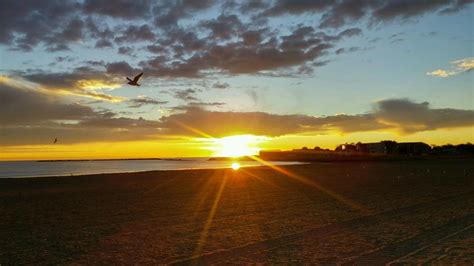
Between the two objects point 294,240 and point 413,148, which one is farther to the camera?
point 413,148

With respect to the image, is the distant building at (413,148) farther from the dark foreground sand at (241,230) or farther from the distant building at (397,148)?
the dark foreground sand at (241,230)

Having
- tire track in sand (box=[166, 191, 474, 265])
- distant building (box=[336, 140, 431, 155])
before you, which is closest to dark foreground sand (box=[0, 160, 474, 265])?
tire track in sand (box=[166, 191, 474, 265])

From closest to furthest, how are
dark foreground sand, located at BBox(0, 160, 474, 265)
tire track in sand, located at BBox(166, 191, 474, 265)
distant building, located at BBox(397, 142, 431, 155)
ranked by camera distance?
tire track in sand, located at BBox(166, 191, 474, 265) → dark foreground sand, located at BBox(0, 160, 474, 265) → distant building, located at BBox(397, 142, 431, 155)

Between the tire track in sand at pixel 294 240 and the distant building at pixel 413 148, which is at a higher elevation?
the distant building at pixel 413 148

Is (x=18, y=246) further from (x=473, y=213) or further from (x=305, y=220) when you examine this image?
(x=473, y=213)

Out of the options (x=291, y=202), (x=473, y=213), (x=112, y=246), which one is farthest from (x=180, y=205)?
(x=473, y=213)

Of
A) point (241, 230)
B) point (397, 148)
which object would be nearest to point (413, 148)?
point (397, 148)

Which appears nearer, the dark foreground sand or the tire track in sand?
the tire track in sand

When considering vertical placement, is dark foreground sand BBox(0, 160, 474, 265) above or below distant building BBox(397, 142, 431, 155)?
below

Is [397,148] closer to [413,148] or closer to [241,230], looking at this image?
[413,148]

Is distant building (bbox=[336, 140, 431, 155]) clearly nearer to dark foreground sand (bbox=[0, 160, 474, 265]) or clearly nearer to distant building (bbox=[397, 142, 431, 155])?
distant building (bbox=[397, 142, 431, 155])

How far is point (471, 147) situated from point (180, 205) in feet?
557

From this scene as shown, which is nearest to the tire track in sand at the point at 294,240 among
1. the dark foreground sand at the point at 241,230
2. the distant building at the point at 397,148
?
the dark foreground sand at the point at 241,230

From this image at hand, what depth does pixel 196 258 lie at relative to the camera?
9344mm
